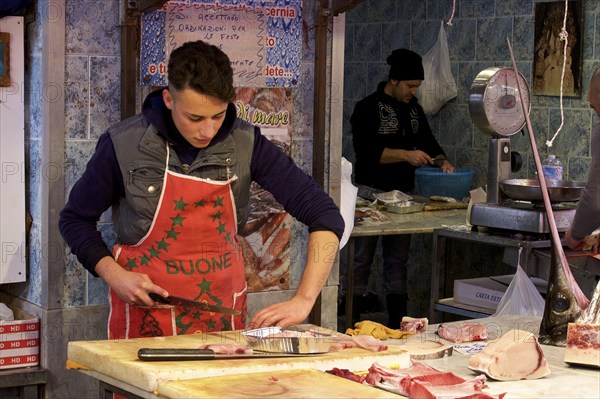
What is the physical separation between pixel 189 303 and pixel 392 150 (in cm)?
479

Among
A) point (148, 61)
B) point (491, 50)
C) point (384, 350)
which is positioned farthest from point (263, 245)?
point (491, 50)

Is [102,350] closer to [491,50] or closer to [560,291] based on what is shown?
[560,291]

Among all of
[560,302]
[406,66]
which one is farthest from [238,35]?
[406,66]

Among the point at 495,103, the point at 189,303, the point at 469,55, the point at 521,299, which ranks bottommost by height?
the point at 521,299

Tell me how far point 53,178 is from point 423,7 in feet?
18.2

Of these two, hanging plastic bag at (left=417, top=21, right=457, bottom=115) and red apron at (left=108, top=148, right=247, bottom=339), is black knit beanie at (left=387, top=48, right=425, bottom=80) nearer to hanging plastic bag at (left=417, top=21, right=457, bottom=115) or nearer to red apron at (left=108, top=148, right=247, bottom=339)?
hanging plastic bag at (left=417, top=21, right=457, bottom=115)

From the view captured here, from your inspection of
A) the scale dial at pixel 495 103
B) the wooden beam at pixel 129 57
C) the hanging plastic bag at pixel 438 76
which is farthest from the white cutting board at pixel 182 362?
the hanging plastic bag at pixel 438 76

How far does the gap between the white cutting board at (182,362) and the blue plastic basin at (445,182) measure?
497 cm

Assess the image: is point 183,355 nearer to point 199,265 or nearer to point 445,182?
point 199,265

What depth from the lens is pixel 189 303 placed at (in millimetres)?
3447

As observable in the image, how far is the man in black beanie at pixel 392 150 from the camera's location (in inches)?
313

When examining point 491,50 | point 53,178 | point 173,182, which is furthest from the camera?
point 491,50

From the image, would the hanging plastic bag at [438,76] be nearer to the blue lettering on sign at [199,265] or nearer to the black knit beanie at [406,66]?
the black knit beanie at [406,66]

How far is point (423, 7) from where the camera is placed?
918 centimetres
